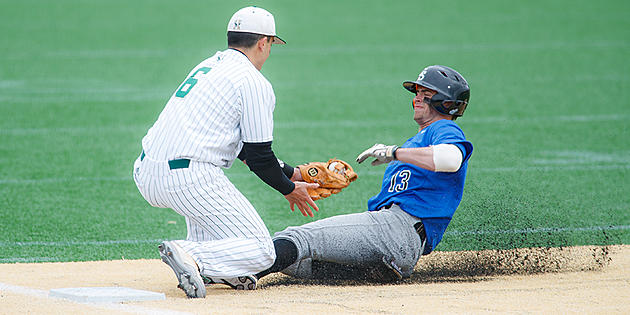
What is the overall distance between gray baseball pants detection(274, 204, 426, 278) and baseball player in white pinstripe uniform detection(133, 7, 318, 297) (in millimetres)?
308

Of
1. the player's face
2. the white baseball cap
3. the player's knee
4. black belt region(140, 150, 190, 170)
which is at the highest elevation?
the white baseball cap

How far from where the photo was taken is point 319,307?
187 inches

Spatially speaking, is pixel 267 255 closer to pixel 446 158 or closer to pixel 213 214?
pixel 213 214

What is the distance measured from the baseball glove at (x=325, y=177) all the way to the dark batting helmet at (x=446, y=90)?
2.32 ft

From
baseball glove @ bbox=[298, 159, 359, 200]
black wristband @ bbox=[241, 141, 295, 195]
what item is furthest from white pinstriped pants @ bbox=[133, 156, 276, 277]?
baseball glove @ bbox=[298, 159, 359, 200]

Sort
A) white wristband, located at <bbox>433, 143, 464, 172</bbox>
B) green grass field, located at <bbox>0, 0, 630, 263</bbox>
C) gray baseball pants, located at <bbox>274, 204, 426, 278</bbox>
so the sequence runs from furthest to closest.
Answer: green grass field, located at <bbox>0, 0, 630, 263</bbox>, gray baseball pants, located at <bbox>274, 204, 426, 278</bbox>, white wristband, located at <bbox>433, 143, 464, 172</bbox>

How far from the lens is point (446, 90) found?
5668mm

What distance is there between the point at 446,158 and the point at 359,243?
764 mm

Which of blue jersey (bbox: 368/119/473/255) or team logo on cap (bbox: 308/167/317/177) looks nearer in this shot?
blue jersey (bbox: 368/119/473/255)

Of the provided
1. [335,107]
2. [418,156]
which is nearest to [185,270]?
[418,156]

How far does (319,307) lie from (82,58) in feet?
45.3

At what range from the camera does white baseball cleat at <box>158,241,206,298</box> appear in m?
4.91

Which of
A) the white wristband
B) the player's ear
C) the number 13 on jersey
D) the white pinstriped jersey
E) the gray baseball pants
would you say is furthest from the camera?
the number 13 on jersey

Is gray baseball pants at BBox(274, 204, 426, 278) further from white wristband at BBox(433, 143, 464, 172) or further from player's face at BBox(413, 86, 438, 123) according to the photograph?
player's face at BBox(413, 86, 438, 123)
